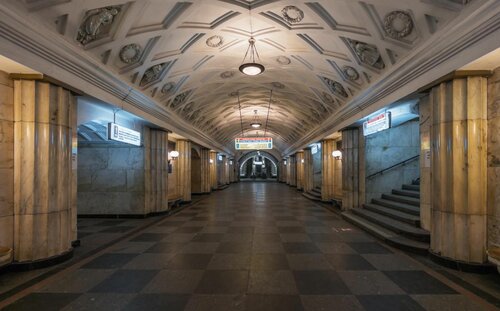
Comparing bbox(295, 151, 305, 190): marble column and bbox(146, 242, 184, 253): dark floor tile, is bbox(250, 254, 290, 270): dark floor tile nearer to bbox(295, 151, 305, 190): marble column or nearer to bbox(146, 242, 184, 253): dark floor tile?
bbox(146, 242, 184, 253): dark floor tile

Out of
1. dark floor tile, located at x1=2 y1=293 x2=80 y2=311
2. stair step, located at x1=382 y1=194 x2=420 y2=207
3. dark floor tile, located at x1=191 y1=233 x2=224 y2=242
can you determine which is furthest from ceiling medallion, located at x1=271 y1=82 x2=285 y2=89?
dark floor tile, located at x1=2 y1=293 x2=80 y2=311

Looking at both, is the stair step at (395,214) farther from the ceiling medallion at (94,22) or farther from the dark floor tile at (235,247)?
the ceiling medallion at (94,22)

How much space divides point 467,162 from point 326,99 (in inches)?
253

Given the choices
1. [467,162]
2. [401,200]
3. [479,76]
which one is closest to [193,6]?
[479,76]

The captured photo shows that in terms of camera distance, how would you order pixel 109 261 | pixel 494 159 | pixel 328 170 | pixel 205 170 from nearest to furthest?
pixel 494 159 → pixel 109 261 → pixel 328 170 → pixel 205 170


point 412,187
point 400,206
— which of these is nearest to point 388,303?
point 400,206

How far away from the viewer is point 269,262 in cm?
453

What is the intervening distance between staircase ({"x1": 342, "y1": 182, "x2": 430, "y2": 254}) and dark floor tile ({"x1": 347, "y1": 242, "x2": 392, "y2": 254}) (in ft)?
0.94

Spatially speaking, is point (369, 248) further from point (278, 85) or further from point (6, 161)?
point (278, 85)

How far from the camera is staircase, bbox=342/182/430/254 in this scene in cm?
534

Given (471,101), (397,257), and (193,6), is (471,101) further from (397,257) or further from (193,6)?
(193,6)

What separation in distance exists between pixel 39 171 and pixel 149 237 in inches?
115

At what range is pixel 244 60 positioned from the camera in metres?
8.02

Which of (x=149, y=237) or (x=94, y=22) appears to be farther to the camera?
(x=149, y=237)
